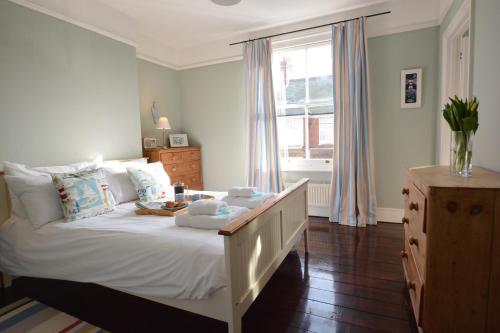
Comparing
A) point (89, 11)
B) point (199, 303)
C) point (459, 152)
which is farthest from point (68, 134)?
point (459, 152)

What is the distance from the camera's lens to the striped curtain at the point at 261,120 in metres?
3.91

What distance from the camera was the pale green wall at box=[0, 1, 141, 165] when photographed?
2.35m

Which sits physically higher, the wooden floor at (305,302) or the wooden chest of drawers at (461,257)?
the wooden chest of drawers at (461,257)

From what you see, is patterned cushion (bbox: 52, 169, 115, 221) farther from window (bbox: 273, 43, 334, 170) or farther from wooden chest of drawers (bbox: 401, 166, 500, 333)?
window (bbox: 273, 43, 334, 170)

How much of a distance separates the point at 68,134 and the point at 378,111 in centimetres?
358

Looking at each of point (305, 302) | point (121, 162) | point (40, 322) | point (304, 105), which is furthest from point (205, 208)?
point (304, 105)

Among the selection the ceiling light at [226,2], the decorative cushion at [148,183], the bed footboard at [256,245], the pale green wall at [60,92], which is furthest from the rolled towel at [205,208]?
the ceiling light at [226,2]

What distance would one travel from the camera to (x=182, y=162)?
13.8ft

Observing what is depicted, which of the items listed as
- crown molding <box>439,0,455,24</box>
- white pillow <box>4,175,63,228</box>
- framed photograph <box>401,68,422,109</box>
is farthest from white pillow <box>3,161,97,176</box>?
crown molding <box>439,0,455,24</box>

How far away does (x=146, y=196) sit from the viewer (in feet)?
8.70

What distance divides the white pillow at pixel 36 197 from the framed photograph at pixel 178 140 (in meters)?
2.37

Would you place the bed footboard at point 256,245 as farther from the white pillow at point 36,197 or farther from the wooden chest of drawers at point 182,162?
the wooden chest of drawers at point 182,162

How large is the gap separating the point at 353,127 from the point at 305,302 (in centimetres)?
229

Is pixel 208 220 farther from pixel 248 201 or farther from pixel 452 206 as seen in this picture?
pixel 452 206
